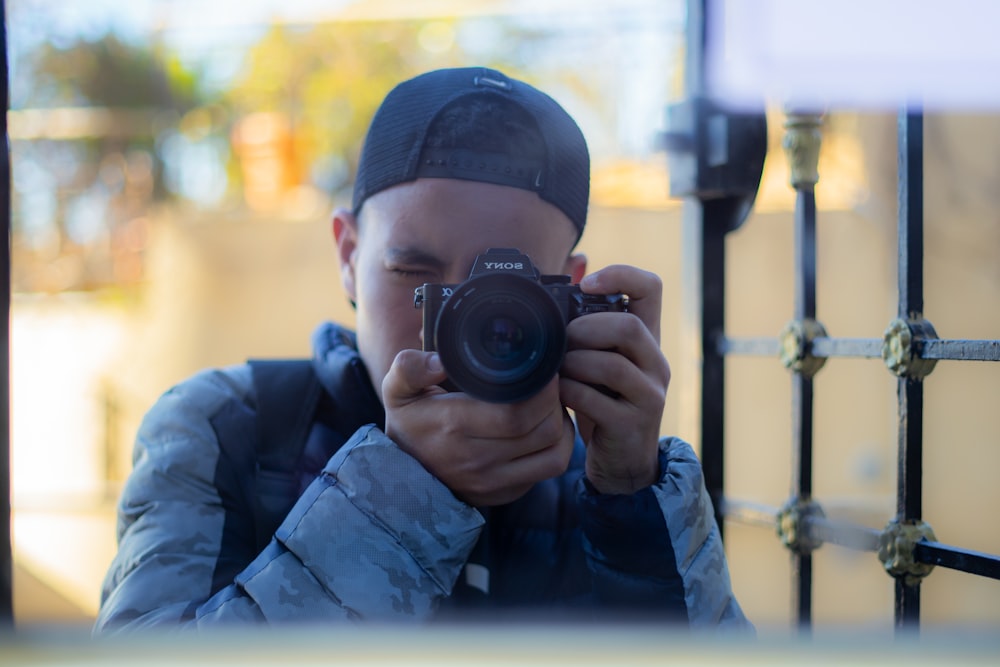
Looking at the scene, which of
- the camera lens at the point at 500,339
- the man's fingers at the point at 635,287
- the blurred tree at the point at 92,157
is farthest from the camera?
the blurred tree at the point at 92,157

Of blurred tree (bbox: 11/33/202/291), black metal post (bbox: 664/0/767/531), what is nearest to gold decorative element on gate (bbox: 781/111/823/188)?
black metal post (bbox: 664/0/767/531)

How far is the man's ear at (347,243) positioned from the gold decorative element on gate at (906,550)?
33.0 inches

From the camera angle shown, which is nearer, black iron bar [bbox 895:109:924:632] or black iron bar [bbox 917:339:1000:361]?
black iron bar [bbox 917:339:1000:361]

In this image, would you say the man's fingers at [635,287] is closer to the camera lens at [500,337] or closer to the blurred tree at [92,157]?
the camera lens at [500,337]

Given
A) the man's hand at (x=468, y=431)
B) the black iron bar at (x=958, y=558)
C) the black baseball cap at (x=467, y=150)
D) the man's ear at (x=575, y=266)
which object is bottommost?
the black iron bar at (x=958, y=558)

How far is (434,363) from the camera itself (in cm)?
101

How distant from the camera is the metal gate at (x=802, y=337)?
3.87ft

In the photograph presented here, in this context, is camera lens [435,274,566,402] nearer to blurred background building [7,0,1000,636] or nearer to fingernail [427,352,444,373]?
fingernail [427,352,444,373]

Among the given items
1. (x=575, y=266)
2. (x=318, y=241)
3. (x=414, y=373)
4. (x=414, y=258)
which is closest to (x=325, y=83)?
(x=318, y=241)

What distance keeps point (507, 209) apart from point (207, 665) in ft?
2.53

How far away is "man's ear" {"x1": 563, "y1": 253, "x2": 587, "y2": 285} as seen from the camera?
135cm

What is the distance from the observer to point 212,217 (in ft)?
13.5

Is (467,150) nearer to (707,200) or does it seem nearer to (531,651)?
(707,200)

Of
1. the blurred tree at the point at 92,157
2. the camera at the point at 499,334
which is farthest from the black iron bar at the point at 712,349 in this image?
the blurred tree at the point at 92,157
